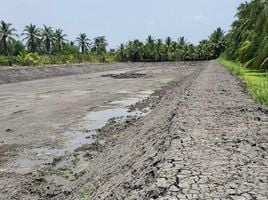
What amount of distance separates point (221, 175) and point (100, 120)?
12.9 meters

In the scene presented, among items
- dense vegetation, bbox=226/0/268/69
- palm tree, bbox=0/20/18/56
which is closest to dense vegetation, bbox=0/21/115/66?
palm tree, bbox=0/20/18/56

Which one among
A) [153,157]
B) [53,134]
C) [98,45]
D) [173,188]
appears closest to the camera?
[173,188]

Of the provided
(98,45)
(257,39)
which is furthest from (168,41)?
(257,39)

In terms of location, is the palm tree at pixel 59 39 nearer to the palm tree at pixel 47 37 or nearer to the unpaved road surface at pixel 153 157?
the palm tree at pixel 47 37

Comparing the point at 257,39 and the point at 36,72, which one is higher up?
the point at 257,39

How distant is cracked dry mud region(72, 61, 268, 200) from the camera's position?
5828 millimetres

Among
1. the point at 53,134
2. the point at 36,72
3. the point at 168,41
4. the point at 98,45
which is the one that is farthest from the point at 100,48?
the point at 53,134

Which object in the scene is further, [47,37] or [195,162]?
[47,37]

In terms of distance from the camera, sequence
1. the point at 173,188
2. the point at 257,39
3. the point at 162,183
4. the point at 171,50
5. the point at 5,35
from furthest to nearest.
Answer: the point at 171,50 < the point at 5,35 < the point at 257,39 < the point at 162,183 < the point at 173,188

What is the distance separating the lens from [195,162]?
7.11m

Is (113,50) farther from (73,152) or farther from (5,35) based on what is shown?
(73,152)

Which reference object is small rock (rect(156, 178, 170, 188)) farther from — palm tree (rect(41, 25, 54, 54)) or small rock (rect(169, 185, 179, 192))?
palm tree (rect(41, 25, 54, 54))

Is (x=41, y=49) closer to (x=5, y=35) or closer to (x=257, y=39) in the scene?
(x=5, y=35)

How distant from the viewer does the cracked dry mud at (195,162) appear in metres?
5.83
